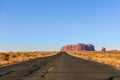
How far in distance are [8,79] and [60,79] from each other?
8.81ft

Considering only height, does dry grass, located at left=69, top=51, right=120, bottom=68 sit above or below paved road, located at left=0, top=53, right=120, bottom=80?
above

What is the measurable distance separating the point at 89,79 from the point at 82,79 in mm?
372

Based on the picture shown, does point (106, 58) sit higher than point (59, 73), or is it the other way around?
point (106, 58)

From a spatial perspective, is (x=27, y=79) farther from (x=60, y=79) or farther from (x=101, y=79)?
(x=101, y=79)

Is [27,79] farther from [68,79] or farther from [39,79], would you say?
[68,79]

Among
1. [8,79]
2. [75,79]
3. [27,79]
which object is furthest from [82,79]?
[8,79]

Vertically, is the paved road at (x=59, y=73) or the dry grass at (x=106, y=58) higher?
the dry grass at (x=106, y=58)

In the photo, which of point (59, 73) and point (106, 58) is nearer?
point (59, 73)

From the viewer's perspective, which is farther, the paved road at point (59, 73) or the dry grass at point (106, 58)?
the dry grass at point (106, 58)

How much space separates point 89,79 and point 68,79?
1.11 m

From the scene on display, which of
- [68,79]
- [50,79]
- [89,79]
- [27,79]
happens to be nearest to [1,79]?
[27,79]

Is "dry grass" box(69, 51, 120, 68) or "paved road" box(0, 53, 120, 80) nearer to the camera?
"paved road" box(0, 53, 120, 80)

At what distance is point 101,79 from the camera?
560 inches

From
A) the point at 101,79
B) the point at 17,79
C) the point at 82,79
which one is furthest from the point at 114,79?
A: the point at 17,79
